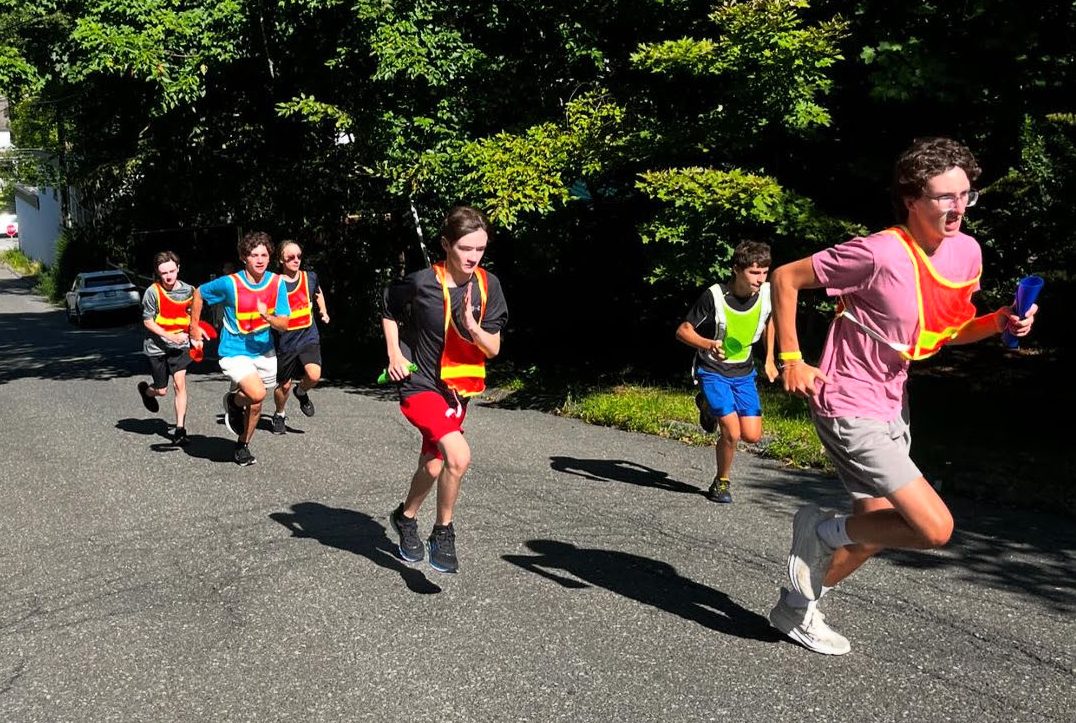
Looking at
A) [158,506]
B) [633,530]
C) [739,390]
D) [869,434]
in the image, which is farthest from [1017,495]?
[158,506]

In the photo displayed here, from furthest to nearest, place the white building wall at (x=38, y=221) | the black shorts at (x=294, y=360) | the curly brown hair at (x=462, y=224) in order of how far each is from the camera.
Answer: the white building wall at (x=38, y=221)
the black shorts at (x=294, y=360)
the curly brown hair at (x=462, y=224)

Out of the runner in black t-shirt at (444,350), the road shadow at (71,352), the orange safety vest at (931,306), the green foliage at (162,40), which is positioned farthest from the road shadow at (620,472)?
the green foliage at (162,40)

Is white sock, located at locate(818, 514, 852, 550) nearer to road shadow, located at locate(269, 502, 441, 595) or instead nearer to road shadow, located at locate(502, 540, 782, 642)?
road shadow, located at locate(502, 540, 782, 642)

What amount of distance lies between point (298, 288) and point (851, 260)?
22.5ft

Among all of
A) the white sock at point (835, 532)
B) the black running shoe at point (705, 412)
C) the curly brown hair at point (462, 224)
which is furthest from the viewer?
the black running shoe at point (705, 412)

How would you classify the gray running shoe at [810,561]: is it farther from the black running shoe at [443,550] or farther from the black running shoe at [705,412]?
the black running shoe at [705,412]

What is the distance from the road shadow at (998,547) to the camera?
19.6 ft

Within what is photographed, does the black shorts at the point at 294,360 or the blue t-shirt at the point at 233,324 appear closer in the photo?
the blue t-shirt at the point at 233,324

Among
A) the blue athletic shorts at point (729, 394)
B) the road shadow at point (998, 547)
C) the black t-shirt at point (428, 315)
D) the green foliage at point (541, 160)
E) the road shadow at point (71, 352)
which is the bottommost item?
the road shadow at point (71, 352)

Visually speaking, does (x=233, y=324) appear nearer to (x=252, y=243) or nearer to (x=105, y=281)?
(x=252, y=243)

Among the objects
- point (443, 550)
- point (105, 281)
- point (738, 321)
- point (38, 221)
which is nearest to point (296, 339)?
point (738, 321)

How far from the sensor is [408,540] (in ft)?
19.7

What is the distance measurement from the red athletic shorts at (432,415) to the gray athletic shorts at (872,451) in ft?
6.28

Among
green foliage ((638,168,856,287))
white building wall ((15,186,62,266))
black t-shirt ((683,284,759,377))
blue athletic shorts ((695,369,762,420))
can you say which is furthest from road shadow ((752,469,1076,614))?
white building wall ((15,186,62,266))
